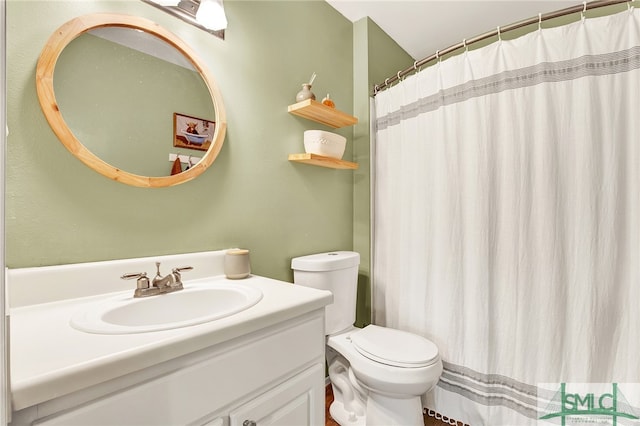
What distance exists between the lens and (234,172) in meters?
1.38

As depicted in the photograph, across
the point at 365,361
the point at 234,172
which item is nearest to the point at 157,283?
the point at 234,172

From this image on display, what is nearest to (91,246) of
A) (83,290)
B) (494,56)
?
(83,290)

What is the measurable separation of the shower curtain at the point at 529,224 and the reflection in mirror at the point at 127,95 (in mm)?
1303

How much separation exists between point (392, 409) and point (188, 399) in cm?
103

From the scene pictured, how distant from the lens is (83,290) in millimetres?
941

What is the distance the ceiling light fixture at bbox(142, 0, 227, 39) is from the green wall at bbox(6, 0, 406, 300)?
4 cm

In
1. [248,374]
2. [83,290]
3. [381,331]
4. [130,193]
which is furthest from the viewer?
[381,331]

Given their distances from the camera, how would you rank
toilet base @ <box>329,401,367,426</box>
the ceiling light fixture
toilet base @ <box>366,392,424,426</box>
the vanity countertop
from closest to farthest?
the vanity countertop < the ceiling light fixture < toilet base @ <box>366,392,424,426</box> < toilet base @ <box>329,401,367,426</box>

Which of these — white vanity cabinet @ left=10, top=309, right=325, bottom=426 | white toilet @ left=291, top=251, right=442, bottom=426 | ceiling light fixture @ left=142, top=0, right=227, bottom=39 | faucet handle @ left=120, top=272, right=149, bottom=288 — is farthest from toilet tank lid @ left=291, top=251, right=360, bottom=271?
ceiling light fixture @ left=142, top=0, right=227, bottom=39

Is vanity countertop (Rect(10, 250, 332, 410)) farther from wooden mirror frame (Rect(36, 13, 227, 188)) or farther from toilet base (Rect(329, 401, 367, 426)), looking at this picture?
toilet base (Rect(329, 401, 367, 426))

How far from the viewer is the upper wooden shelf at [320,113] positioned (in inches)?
61.5

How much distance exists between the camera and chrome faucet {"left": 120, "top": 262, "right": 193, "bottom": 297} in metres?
0.97

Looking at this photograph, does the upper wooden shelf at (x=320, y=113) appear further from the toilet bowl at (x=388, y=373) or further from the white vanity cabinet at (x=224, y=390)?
the toilet bowl at (x=388, y=373)

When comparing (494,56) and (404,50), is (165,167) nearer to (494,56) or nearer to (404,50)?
(494,56)
